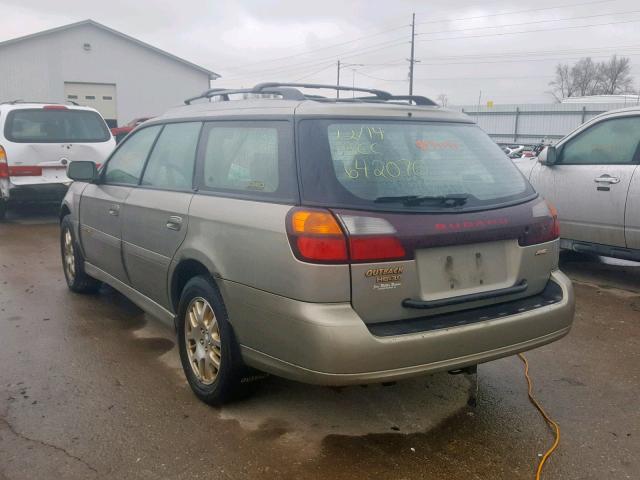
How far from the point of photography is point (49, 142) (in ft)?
30.9

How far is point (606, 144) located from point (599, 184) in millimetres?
432

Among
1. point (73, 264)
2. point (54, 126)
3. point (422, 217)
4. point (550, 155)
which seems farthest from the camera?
point (54, 126)

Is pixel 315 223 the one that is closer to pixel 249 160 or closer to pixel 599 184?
pixel 249 160

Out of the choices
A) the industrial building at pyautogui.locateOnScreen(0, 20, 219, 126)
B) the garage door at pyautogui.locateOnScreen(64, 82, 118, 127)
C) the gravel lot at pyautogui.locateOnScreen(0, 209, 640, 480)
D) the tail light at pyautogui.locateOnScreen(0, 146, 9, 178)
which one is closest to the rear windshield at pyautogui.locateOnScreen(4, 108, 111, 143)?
the tail light at pyautogui.locateOnScreen(0, 146, 9, 178)

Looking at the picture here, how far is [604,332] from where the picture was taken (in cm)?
491

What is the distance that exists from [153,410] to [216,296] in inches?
31.0

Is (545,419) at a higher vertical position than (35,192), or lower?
lower

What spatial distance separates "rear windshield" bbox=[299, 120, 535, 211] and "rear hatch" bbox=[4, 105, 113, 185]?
7.36 meters

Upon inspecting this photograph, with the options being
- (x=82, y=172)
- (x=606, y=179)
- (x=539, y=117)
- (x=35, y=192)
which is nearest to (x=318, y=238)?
(x=82, y=172)

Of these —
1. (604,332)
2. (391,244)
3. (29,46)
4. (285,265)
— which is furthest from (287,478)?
(29,46)

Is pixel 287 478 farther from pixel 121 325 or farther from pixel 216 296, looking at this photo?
pixel 121 325

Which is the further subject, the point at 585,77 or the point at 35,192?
the point at 585,77

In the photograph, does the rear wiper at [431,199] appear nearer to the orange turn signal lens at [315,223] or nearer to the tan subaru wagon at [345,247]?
the tan subaru wagon at [345,247]

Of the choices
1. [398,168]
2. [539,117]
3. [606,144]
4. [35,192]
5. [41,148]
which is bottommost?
[35,192]
